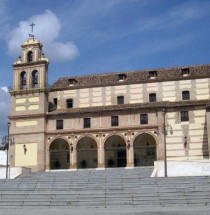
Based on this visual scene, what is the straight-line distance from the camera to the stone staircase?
2686 centimetres

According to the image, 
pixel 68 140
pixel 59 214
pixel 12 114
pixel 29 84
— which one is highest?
pixel 29 84

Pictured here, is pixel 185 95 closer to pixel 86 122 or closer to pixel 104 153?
pixel 104 153

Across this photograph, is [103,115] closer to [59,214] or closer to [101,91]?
[101,91]

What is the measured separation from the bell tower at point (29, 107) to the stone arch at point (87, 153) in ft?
16.2

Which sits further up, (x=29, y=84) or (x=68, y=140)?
(x=29, y=84)

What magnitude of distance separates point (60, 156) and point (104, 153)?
22.2 feet

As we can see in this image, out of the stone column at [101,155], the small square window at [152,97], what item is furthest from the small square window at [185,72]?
the stone column at [101,155]

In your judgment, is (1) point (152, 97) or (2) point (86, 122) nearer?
(2) point (86, 122)

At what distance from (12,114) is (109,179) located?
19927 mm

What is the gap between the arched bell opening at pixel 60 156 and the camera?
167 feet

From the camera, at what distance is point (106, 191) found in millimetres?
29469

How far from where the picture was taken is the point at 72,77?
5419 cm

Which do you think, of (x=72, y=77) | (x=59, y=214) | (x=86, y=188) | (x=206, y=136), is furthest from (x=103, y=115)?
(x=59, y=214)

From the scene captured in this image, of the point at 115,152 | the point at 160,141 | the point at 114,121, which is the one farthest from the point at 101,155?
the point at 160,141
